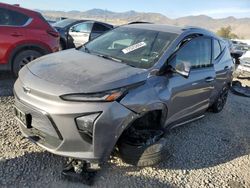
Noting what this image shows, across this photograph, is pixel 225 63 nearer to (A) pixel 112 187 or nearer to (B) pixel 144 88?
(B) pixel 144 88

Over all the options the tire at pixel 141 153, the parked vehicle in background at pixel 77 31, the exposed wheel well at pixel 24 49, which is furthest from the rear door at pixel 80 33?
the tire at pixel 141 153

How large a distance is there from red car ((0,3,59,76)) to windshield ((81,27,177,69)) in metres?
2.13

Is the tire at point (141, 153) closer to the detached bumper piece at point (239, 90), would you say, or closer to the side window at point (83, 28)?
the detached bumper piece at point (239, 90)

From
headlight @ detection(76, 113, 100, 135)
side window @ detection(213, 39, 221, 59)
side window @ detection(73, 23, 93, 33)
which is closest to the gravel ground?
headlight @ detection(76, 113, 100, 135)

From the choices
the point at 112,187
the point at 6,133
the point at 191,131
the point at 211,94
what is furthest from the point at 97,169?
the point at 211,94

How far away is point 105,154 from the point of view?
10.9ft

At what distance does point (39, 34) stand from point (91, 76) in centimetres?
372

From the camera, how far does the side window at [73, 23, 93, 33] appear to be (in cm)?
1278

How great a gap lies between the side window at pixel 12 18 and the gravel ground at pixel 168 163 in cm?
163

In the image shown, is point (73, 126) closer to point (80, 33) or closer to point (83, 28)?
point (80, 33)

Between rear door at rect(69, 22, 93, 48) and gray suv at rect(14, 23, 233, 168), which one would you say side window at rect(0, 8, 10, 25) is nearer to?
gray suv at rect(14, 23, 233, 168)

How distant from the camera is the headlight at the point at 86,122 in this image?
316cm

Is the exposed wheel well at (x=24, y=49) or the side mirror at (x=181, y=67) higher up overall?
the side mirror at (x=181, y=67)

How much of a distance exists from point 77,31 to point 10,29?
6.44 m
